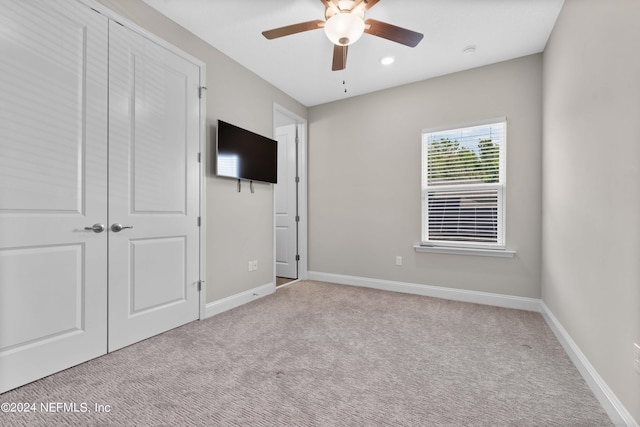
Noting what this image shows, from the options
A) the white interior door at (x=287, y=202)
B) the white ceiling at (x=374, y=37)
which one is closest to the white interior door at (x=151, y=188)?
the white ceiling at (x=374, y=37)

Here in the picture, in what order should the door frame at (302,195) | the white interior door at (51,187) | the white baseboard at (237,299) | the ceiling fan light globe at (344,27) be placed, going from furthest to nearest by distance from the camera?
the door frame at (302,195) → the white baseboard at (237,299) → the ceiling fan light globe at (344,27) → the white interior door at (51,187)

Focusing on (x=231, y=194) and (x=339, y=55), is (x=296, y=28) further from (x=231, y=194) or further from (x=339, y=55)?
(x=231, y=194)

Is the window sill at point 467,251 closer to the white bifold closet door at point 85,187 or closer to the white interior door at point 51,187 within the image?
the white bifold closet door at point 85,187

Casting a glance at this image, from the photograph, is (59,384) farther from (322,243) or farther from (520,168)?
(520,168)

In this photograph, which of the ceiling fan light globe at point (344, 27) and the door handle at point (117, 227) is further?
the door handle at point (117, 227)

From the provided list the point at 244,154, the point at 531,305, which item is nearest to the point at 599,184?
the point at 531,305

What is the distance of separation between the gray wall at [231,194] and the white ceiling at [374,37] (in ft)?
0.44

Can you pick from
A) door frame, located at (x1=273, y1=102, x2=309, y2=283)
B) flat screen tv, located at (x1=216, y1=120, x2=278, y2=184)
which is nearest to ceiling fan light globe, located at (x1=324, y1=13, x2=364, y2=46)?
flat screen tv, located at (x1=216, y1=120, x2=278, y2=184)

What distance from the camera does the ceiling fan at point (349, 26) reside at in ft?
6.42

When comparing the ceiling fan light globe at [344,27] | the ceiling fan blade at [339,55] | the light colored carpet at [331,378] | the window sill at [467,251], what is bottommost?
the light colored carpet at [331,378]

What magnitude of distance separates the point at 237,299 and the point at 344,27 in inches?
111

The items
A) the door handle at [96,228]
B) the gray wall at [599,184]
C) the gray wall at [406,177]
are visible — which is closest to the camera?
the gray wall at [599,184]

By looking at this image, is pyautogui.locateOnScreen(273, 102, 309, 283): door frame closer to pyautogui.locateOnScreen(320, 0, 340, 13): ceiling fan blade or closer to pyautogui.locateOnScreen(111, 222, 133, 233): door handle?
pyautogui.locateOnScreen(320, 0, 340, 13): ceiling fan blade

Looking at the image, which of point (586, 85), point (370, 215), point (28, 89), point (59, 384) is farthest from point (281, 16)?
point (59, 384)
